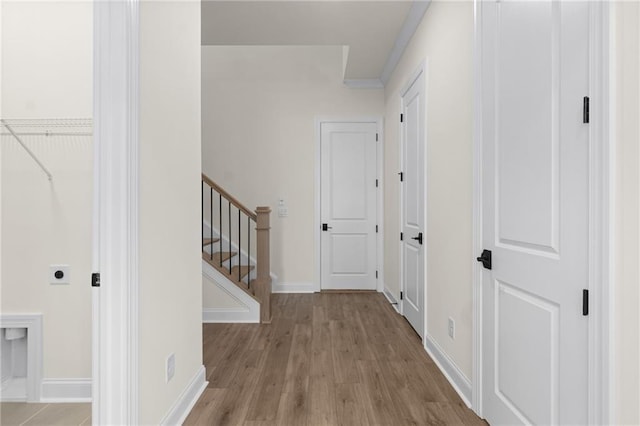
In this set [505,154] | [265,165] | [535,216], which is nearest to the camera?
[535,216]

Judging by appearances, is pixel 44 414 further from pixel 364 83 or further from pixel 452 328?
pixel 364 83

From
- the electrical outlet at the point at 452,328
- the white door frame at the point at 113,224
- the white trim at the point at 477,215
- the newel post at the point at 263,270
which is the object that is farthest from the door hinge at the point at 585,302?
the newel post at the point at 263,270

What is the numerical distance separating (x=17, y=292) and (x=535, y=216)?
290cm

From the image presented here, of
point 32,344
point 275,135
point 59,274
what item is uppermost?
point 275,135

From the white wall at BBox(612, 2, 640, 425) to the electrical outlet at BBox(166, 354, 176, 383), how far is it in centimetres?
185

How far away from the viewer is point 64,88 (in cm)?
233

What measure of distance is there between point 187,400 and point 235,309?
1.73 metres

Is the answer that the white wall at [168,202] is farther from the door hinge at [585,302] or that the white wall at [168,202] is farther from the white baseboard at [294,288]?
the white baseboard at [294,288]

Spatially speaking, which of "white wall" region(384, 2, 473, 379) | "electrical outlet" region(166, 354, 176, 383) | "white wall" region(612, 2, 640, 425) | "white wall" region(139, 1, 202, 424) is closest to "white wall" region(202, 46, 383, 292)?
"white wall" region(384, 2, 473, 379)

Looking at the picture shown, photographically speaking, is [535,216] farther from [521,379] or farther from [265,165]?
[265,165]

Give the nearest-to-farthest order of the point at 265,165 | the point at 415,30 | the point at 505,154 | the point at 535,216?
the point at 535,216 → the point at 505,154 → the point at 415,30 → the point at 265,165

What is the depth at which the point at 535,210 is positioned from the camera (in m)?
1.54

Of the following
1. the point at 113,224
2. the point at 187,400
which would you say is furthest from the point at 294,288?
the point at 113,224

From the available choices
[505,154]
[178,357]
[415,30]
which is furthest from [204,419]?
[415,30]
